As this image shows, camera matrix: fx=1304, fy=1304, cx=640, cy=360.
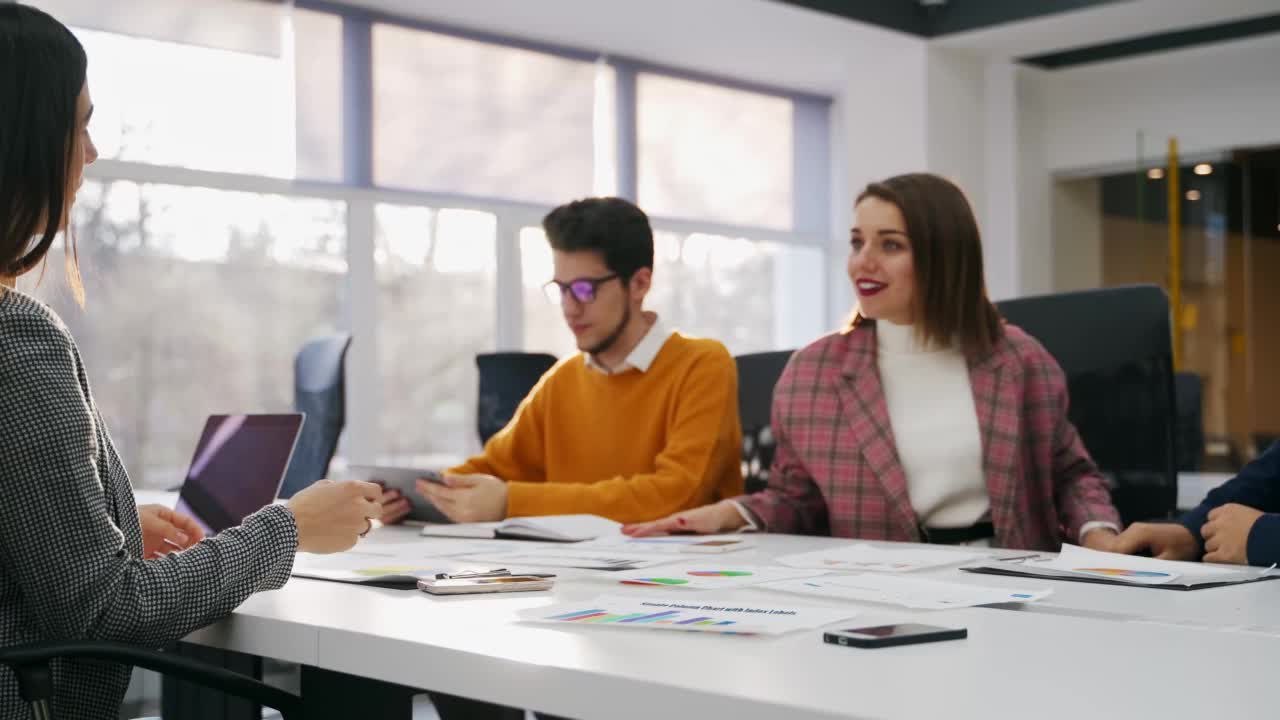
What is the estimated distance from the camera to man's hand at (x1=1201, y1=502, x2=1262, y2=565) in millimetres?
1678

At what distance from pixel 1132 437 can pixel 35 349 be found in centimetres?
195

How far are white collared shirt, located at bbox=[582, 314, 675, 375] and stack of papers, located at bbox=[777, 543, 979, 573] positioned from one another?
836 millimetres

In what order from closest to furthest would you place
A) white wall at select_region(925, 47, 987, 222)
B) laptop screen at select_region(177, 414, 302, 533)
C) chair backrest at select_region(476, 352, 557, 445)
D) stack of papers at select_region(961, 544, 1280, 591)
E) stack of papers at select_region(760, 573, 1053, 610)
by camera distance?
1. stack of papers at select_region(760, 573, 1053, 610)
2. stack of papers at select_region(961, 544, 1280, 591)
3. laptop screen at select_region(177, 414, 302, 533)
4. chair backrest at select_region(476, 352, 557, 445)
5. white wall at select_region(925, 47, 987, 222)

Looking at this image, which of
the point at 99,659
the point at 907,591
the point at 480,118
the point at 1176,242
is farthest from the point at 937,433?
the point at 1176,242

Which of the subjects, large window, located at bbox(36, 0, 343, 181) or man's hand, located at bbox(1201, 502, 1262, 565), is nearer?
man's hand, located at bbox(1201, 502, 1262, 565)

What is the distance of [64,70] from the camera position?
1293 millimetres

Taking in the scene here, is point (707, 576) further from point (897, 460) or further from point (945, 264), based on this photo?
point (945, 264)

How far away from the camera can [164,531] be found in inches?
65.7

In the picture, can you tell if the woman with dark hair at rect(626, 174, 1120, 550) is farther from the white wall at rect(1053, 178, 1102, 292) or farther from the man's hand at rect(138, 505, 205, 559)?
the white wall at rect(1053, 178, 1102, 292)

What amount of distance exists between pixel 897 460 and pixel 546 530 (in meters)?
0.68

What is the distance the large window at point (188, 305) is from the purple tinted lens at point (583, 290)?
386 centimetres

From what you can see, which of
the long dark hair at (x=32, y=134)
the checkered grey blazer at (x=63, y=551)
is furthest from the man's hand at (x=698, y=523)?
the long dark hair at (x=32, y=134)

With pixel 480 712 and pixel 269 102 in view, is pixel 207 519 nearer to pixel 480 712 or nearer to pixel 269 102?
pixel 480 712

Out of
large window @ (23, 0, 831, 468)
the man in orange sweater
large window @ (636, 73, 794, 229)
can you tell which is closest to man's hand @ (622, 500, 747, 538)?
the man in orange sweater
